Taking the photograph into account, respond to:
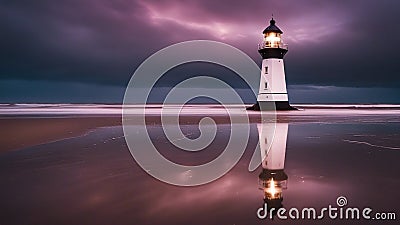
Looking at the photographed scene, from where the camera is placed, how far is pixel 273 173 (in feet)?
22.5

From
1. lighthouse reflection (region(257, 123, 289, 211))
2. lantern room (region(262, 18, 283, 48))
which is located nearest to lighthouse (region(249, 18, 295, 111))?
lantern room (region(262, 18, 283, 48))

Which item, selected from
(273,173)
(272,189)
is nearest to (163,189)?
(272,189)

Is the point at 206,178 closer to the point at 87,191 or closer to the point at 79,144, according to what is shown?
the point at 87,191

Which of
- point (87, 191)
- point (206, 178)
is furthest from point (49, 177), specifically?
point (206, 178)

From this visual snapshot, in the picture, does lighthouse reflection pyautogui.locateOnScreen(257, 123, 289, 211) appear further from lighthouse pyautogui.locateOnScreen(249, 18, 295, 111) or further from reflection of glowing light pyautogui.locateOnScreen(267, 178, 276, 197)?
lighthouse pyautogui.locateOnScreen(249, 18, 295, 111)

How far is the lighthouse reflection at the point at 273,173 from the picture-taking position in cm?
515

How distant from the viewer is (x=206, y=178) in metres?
6.56

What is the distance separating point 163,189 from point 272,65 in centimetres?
2583
